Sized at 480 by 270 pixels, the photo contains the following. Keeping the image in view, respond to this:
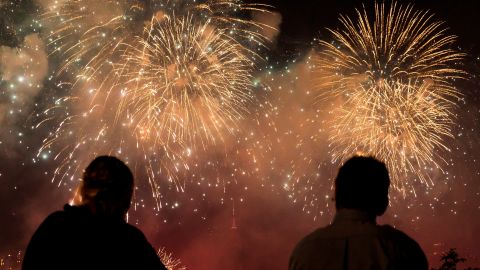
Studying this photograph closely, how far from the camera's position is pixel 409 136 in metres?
15.0

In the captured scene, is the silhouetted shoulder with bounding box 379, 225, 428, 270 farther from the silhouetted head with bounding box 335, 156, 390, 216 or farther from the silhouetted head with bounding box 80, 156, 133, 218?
the silhouetted head with bounding box 80, 156, 133, 218

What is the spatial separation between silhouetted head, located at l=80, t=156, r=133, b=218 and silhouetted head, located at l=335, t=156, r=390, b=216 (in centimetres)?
120

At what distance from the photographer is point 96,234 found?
3102mm

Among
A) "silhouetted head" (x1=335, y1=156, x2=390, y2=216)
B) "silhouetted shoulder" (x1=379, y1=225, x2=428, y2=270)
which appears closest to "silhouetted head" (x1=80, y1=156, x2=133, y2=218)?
"silhouetted head" (x1=335, y1=156, x2=390, y2=216)

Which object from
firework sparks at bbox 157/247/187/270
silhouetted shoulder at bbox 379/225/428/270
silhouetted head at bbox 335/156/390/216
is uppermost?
silhouetted head at bbox 335/156/390/216

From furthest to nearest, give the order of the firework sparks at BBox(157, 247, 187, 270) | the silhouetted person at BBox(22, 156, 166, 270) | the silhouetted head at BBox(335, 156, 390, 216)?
the firework sparks at BBox(157, 247, 187, 270), the silhouetted person at BBox(22, 156, 166, 270), the silhouetted head at BBox(335, 156, 390, 216)

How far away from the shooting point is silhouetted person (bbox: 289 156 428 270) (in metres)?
2.71

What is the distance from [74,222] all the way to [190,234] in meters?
29.7

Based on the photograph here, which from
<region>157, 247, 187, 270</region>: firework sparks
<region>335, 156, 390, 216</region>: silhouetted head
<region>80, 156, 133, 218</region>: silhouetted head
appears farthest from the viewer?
<region>157, 247, 187, 270</region>: firework sparks

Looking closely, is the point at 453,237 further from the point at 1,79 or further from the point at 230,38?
the point at 1,79

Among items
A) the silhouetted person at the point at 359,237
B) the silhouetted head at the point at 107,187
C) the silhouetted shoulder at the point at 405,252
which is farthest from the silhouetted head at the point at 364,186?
the silhouetted head at the point at 107,187

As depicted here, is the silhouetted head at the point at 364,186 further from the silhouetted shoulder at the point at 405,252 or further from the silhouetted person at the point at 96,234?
the silhouetted person at the point at 96,234

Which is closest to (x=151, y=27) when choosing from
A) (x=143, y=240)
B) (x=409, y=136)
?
(x=409, y=136)

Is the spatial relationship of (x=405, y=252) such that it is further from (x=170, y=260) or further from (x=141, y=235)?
(x=170, y=260)
